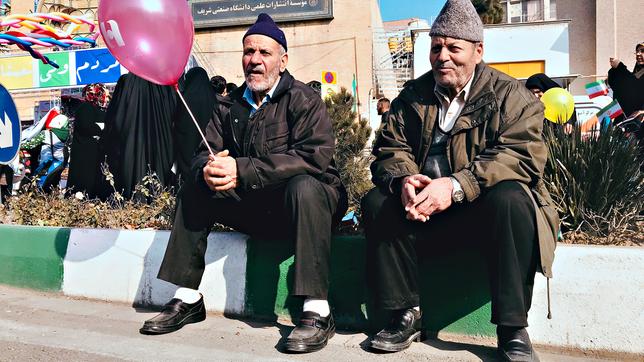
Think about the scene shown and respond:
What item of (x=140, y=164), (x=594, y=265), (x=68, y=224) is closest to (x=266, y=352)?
(x=594, y=265)

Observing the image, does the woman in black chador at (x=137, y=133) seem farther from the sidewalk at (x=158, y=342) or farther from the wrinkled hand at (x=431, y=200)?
the wrinkled hand at (x=431, y=200)

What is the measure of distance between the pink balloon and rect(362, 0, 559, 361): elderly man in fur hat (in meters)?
1.18

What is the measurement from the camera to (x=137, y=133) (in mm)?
5738

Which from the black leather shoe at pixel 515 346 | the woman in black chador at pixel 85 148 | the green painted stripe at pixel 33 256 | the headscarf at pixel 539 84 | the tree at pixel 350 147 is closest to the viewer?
the black leather shoe at pixel 515 346

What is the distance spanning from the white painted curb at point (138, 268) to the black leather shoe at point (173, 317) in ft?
0.66

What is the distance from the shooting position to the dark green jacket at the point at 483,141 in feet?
8.47

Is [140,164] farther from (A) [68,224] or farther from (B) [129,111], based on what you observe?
(A) [68,224]

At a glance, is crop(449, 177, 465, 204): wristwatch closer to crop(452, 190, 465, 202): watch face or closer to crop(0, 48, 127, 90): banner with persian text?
crop(452, 190, 465, 202): watch face

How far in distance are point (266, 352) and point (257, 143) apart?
3.56 feet

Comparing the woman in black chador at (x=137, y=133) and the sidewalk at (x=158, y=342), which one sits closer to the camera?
the sidewalk at (x=158, y=342)

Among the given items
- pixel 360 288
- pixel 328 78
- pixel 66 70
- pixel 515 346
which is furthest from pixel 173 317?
pixel 328 78

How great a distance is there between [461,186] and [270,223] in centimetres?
110

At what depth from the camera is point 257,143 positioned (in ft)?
10.5

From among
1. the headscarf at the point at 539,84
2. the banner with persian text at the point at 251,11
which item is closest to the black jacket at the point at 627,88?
the headscarf at the point at 539,84
